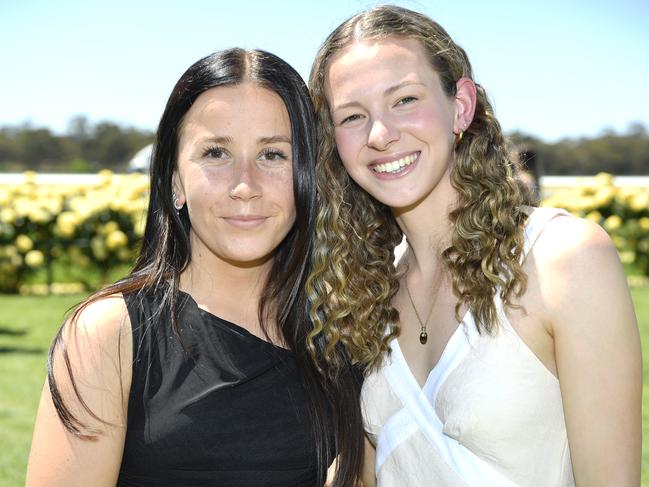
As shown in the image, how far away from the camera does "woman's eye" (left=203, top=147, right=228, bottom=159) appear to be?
253 centimetres

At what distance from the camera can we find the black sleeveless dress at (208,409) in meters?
2.39

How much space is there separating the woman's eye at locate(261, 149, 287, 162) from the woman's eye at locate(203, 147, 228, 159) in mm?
122

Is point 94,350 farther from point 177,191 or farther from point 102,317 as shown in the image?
point 177,191

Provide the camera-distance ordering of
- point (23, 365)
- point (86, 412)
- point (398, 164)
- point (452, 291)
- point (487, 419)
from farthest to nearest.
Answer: point (23, 365), point (452, 291), point (398, 164), point (487, 419), point (86, 412)

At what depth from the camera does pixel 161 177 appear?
2.67 m

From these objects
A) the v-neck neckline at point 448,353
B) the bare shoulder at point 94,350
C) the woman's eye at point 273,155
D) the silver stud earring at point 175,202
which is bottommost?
the v-neck neckline at point 448,353

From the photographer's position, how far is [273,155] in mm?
2596

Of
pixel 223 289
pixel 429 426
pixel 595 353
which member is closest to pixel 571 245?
pixel 595 353

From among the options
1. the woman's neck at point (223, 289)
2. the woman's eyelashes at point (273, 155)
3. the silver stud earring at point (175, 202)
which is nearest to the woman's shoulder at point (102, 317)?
the woman's neck at point (223, 289)

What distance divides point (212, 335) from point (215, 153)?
1.86 feet

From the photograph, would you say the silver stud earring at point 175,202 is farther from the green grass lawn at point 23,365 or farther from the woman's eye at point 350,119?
the green grass lawn at point 23,365

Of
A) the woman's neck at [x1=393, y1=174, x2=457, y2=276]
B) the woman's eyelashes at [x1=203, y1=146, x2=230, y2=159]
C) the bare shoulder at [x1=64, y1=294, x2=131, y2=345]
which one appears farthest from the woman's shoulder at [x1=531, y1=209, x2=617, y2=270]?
the bare shoulder at [x1=64, y1=294, x2=131, y2=345]

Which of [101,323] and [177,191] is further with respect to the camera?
[177,191]

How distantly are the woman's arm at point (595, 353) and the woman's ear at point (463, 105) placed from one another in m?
0.58
